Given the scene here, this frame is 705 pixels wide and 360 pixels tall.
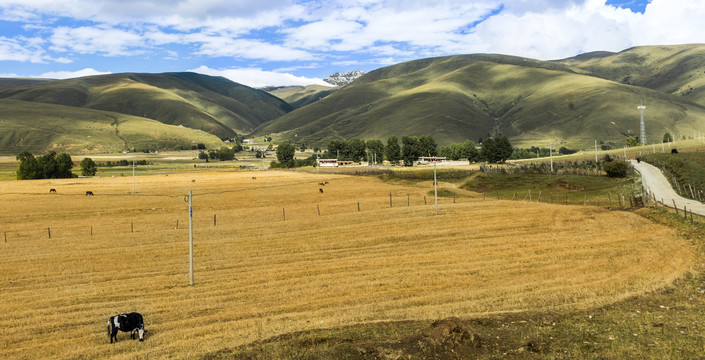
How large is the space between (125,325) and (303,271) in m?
14.2

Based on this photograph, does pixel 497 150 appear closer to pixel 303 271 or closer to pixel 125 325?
pixel 303 271

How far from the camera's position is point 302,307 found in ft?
85.4

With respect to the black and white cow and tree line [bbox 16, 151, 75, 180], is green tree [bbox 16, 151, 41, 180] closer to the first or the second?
tree line [bbox 16, 151, 75, 180]

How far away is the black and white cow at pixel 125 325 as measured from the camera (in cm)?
2184

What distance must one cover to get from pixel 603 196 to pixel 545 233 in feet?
123

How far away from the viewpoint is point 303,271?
34344 mm

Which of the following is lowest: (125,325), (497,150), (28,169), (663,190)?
(125,325)

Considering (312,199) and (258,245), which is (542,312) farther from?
(312,199)

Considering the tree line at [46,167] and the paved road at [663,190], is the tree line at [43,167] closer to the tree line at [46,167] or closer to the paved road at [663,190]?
the tree line at [46,167]

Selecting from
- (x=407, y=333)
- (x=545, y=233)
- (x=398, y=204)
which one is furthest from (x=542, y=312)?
(x=398, y=204)

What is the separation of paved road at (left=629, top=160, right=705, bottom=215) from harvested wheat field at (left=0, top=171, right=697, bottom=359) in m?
7.66

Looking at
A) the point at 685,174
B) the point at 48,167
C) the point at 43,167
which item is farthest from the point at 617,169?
the point at 48,167

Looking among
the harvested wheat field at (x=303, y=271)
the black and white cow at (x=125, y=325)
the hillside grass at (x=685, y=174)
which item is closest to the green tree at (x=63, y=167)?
the harvested wheat field at (x=303, y=271)

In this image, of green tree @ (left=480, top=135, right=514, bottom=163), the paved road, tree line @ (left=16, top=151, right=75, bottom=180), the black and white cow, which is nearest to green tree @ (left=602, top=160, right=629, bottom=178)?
the paved road
